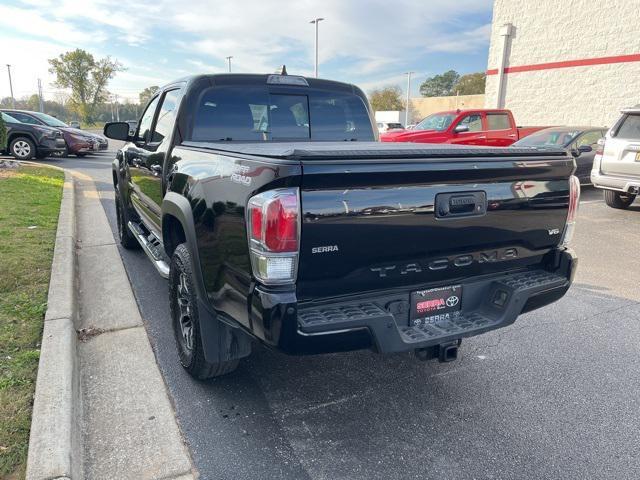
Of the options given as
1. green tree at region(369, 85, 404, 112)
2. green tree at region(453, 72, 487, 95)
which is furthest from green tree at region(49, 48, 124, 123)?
green tree at region(453, 72, 487, 95)

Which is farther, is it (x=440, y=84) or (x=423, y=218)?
(x=440, y=84)

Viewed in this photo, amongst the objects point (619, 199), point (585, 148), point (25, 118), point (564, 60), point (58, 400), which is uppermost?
point (564, 60)

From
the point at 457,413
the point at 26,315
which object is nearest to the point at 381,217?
the point at 457,413

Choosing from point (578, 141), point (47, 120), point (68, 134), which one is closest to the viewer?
point (578, 141)

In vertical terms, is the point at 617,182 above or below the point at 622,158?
below

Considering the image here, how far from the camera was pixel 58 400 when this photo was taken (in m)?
2.60

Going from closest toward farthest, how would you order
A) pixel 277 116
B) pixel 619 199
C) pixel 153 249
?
pixel 277 116 < pixel 153 249 < pixel 619 199

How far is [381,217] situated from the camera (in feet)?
7.52

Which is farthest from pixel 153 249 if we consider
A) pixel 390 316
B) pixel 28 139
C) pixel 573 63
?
pixel 573 63

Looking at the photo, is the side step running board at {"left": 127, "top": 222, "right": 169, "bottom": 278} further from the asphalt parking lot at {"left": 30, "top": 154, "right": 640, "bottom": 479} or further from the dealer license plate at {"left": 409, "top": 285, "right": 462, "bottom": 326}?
the dealer license plate at {"left": 409, "top": 285, "right": 462, "bottom": 326}

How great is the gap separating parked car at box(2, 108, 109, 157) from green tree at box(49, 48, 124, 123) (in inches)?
2168

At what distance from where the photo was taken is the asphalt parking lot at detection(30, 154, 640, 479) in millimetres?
2434

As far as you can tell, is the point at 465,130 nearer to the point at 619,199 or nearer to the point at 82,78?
the point at 619,199

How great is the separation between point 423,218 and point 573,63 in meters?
24.1
